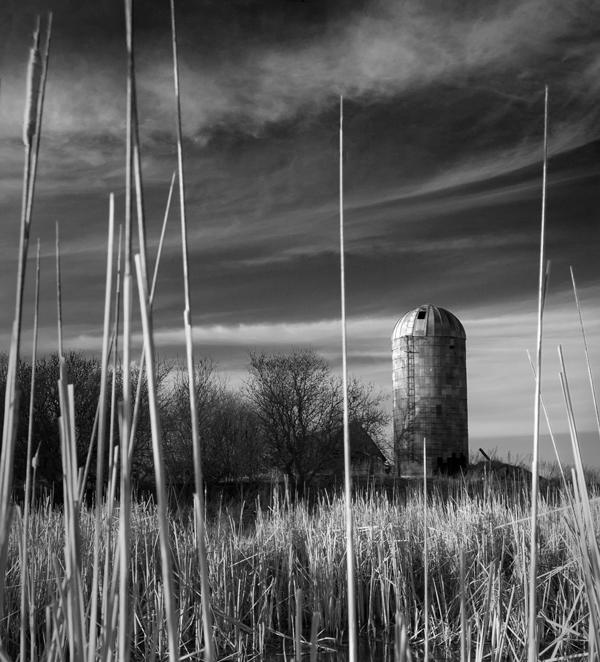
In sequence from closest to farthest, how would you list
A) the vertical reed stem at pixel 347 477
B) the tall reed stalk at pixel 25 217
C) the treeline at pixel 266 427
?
1. the tall reed stalk at pixel 25 217
2. the vertical reed stem at pixel 347 477
3. the treeline at pixel 266 427

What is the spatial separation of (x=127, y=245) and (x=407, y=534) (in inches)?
147

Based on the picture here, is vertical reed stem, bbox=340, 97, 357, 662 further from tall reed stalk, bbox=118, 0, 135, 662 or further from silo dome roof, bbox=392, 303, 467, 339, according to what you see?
silo dome roof, bbox=392, 303, 467, 339

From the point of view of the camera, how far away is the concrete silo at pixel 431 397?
1210 cm

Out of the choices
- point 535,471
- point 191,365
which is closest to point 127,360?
point 191,365

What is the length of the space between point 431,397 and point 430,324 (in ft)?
4.35

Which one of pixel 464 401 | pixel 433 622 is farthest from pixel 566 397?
pixel 464 401

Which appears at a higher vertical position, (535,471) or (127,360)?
(127,360)

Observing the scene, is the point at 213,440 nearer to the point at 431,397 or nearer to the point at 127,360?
the point at 431,397

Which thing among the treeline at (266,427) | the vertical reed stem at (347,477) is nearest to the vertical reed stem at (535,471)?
the vertical reed stem at (347,477)

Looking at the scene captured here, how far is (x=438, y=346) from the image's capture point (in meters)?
12.3

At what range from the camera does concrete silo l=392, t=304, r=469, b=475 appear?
12102mm

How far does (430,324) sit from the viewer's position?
12.4 m

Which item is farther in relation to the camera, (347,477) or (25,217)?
(347,477)

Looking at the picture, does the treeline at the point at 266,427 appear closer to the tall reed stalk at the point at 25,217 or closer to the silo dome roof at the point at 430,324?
the silo dome roof at the point at 430,324
